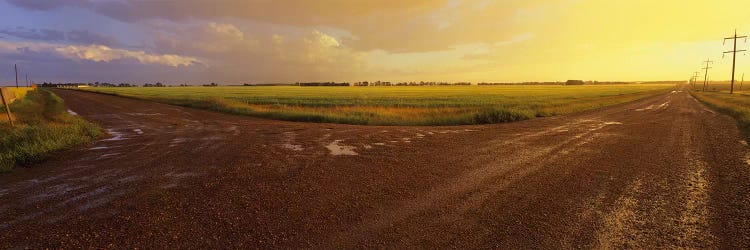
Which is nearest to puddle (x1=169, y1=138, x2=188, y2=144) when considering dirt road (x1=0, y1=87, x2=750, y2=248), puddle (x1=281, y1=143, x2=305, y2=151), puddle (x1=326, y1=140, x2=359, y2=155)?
dirt road (x1=0, y1=87, x2=750, y2=248)

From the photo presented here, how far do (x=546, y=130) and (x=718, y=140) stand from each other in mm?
4917

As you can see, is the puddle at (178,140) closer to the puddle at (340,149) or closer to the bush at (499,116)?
the puddle at (340,149)

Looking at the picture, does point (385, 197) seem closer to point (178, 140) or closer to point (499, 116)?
point (178, 140)

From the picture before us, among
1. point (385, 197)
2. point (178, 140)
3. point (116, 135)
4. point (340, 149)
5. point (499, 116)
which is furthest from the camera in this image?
point (499, 116)

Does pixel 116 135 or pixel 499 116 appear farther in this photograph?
pixel 499 116

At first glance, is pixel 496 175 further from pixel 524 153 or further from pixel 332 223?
pixel 332 223

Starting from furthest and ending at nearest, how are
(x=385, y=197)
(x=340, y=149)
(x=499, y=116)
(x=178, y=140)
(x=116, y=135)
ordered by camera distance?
(x=499, y=116)
(x=116, y=135)
(x=178, y=140)
(x=340, y=149)
(x=385, y=197)

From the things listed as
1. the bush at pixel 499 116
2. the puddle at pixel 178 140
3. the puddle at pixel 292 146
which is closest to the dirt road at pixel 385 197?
the puddle at pixel 292 146

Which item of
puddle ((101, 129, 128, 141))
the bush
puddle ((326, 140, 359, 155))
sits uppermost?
the bush

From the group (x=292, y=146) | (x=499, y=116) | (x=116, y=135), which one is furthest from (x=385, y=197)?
(x=499, y=116)

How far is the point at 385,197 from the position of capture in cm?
579

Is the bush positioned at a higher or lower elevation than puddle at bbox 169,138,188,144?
higher

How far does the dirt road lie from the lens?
428 cm

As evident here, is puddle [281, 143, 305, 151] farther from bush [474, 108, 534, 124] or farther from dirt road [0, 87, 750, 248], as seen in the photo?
bush [474, 108, 534, 124]
